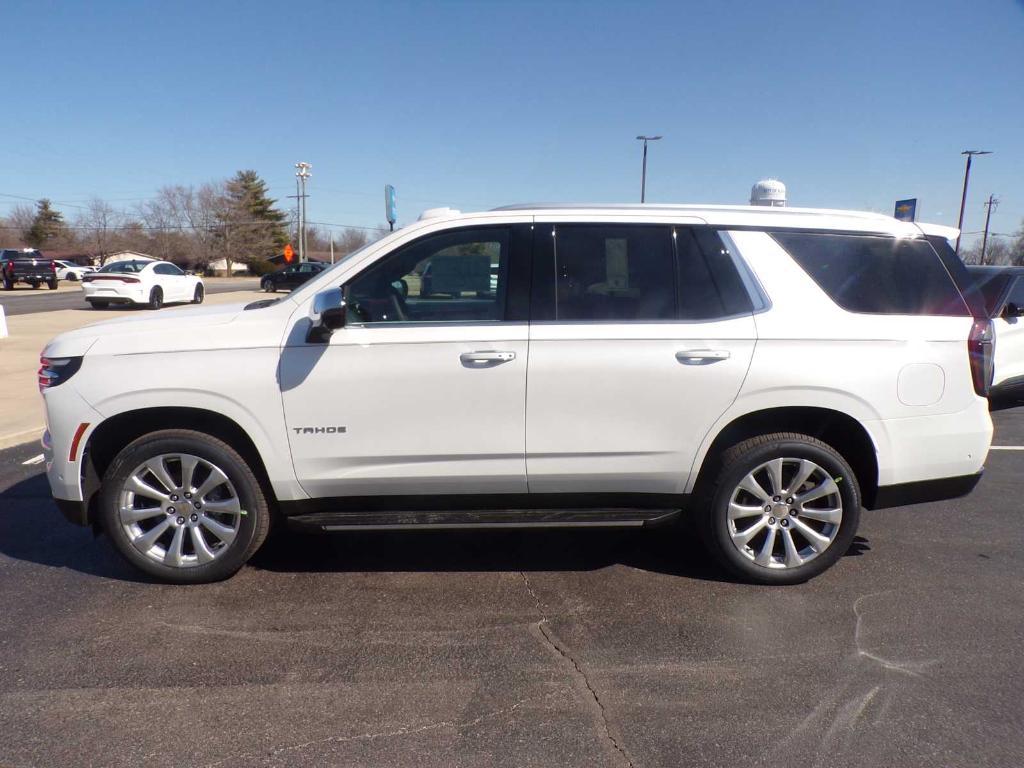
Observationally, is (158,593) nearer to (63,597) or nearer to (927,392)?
(63,597)

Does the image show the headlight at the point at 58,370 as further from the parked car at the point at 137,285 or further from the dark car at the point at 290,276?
the dark car at the point at 290,276

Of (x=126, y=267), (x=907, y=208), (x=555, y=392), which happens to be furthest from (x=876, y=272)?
(x=126, y=267)

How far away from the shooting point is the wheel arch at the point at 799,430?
152 inches

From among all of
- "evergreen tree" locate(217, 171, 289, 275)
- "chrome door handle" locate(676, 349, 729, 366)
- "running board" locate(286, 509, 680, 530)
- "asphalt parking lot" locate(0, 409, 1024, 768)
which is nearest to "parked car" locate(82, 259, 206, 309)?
"asphalt parking lot" locate(0, 409, 1024, 768)

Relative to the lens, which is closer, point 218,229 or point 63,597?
point 63,597

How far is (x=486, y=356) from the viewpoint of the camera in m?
3.66

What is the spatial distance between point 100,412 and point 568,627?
258 cm

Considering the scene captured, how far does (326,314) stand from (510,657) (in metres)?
1.83

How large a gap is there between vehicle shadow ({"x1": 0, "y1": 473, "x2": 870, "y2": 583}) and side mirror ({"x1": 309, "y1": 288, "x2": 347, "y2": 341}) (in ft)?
4.51

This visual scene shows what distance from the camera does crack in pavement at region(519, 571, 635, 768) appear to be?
8.59ft

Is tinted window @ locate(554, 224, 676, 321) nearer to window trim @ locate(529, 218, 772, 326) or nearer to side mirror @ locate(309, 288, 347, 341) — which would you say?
window trim @ locate(529, 218, 772, 326)

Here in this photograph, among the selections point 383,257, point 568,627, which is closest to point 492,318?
point 383,257

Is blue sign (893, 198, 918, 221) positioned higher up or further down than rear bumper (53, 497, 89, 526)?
higher up

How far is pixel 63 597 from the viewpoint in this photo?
3803 mm
